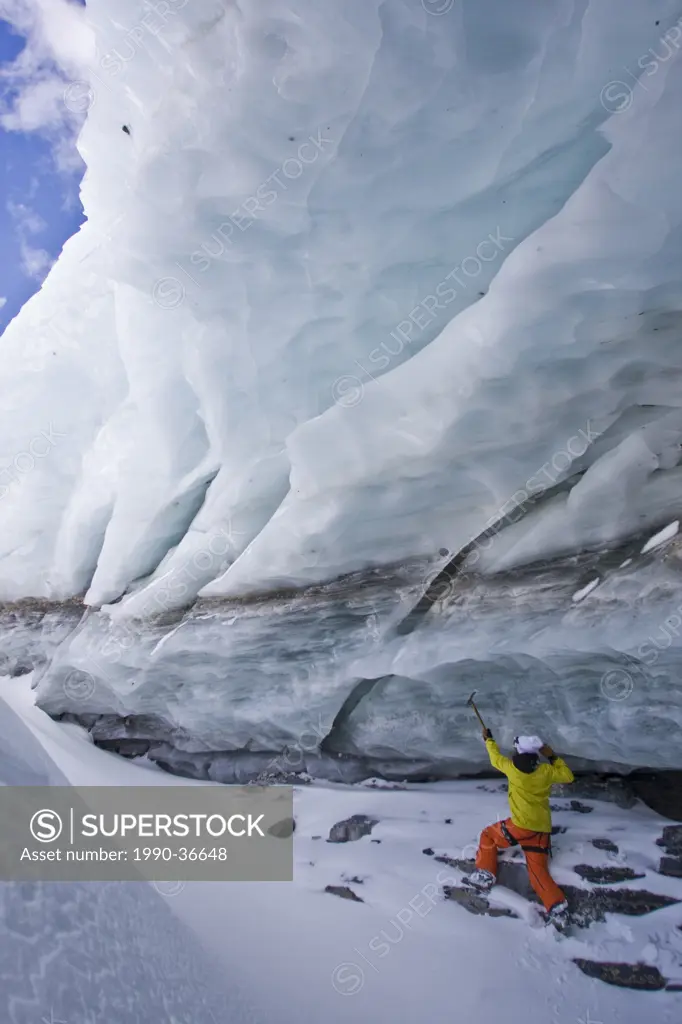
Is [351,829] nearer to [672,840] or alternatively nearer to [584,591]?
[672,840]

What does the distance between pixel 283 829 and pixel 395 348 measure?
3852 millimetres

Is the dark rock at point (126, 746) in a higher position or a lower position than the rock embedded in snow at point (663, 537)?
lower

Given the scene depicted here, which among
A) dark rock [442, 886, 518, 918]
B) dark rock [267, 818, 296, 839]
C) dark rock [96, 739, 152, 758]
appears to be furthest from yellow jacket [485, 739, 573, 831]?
dark rock [96, 739, 152, 758]

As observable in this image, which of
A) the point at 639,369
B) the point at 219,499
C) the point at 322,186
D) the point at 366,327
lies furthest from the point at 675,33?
the point at 219,499

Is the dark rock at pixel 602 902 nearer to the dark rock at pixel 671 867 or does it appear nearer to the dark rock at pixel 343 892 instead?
the dark rock at pixel 671 867

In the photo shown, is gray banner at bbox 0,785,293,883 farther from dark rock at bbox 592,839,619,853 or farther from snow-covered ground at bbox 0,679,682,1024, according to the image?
dark rock at bbox 592,839,619,853

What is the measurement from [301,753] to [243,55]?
17.1 feet

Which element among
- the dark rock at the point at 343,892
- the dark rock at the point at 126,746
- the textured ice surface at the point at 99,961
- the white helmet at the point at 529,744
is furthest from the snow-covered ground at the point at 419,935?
the dark rock at the point at 126,746

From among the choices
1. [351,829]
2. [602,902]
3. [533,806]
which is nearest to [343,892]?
[351,829]

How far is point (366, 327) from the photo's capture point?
3.82 meters

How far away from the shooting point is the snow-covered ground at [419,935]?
2.96m

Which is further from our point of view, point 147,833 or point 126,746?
point 126,746

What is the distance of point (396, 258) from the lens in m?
3.51

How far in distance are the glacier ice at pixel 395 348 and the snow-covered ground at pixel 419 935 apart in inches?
24.6
